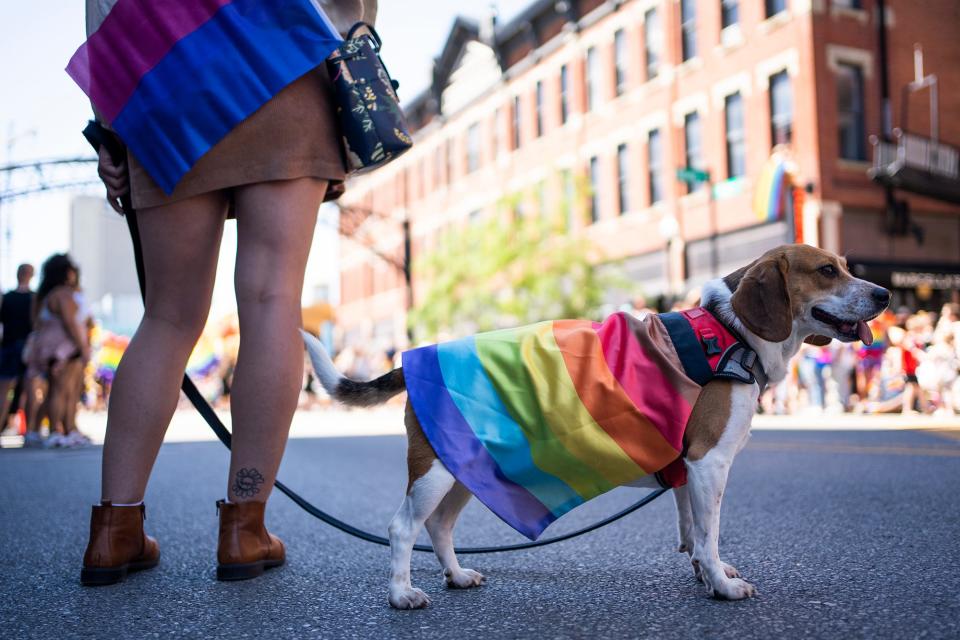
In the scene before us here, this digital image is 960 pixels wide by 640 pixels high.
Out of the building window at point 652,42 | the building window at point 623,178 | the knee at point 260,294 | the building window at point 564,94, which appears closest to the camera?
the knee at point 260,294

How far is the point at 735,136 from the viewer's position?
22.9 m

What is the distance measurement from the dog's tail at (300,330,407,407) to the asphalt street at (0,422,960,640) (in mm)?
532

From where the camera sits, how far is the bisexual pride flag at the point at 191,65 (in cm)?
266

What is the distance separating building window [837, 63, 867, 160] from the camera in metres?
21.9

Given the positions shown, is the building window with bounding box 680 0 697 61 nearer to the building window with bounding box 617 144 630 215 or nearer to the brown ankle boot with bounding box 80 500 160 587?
the building window with bounding box 617 144 630 215

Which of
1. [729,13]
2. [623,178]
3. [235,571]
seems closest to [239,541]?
[235,571]

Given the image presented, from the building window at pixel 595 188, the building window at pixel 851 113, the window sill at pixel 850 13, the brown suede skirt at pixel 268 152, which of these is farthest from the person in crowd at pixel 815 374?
the brown suede skirt at pixel 268 152

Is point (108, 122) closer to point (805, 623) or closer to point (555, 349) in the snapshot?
point (555, 349)

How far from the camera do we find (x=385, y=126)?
2.80m

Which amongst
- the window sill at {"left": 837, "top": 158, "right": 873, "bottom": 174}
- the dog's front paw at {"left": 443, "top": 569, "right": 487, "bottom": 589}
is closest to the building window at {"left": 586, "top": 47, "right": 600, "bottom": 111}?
the window sill at {"left": 837, "top": 158, "right": 873, "bottom": 174}

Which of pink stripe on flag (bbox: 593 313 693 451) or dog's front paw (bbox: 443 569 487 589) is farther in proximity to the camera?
dog's front paw (bbox: 443 569 487 589)

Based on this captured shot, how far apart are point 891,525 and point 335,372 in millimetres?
2146

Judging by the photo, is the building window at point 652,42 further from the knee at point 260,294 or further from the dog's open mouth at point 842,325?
the knee at point 260,294

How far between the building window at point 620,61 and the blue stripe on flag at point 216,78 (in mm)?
24834
